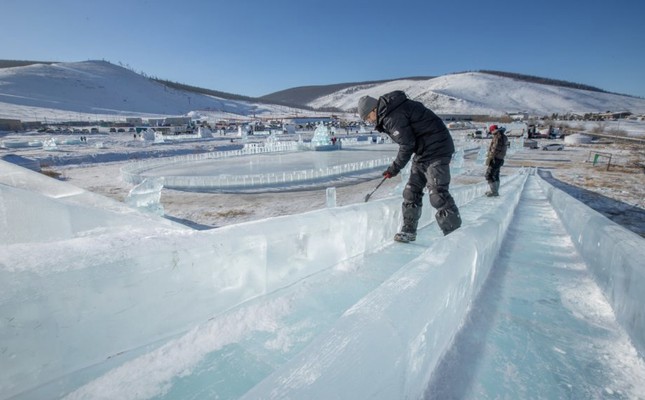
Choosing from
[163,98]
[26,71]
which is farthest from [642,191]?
[26,71]

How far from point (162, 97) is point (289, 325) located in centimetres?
11168

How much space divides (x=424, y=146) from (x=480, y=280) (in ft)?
4.73

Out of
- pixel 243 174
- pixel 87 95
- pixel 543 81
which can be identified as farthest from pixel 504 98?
pixel 87 95

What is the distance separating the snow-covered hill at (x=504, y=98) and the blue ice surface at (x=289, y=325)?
105m

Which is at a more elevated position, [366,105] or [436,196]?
[366,105]

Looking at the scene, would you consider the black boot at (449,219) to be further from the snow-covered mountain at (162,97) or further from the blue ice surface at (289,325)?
the snow-covered mountain at (162,97)

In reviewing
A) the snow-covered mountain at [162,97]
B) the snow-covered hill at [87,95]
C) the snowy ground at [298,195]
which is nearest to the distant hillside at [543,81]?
the snow-covered mountain at [162,97]

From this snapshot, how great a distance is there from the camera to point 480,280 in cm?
191

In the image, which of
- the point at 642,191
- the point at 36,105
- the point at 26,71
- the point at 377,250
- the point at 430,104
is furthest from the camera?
the point at 430,104

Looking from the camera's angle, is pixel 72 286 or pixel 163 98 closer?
pixel 72 286

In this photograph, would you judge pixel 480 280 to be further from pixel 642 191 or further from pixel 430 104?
pixel 430 104

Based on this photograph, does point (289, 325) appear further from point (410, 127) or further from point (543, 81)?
point (543, 81)

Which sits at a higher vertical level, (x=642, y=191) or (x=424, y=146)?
(x=424, y=146)

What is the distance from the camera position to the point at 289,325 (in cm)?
160
